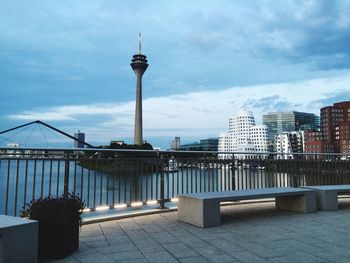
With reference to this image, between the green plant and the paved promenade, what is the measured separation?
1.45 ft

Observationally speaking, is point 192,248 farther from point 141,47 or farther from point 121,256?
point 141,47

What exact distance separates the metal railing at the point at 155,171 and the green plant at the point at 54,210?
91cm

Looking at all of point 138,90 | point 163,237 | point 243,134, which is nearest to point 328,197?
point 163,237

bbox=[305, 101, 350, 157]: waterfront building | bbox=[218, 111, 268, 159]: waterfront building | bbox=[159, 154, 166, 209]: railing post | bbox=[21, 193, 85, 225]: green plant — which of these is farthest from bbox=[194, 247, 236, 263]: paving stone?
bbox=[305, 101, 350, 157]: waterfront building

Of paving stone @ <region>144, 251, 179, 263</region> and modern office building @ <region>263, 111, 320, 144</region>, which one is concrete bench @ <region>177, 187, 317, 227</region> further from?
modern office building @ <region>263, 111, 320, 144</region>

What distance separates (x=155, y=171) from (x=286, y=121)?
172551 mm

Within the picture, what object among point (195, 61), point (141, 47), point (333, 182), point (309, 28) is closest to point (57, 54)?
point (141, 47)

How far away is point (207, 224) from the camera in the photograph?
506cm

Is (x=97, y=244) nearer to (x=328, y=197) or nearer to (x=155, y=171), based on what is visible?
(x=155, y=171)

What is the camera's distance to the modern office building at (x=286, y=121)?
541ft

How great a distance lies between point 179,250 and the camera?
12.5 feet

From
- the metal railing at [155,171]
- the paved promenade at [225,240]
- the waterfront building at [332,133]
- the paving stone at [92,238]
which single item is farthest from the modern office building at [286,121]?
the paving stone at [92,238]

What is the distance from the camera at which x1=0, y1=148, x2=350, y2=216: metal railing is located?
5117 millimetres

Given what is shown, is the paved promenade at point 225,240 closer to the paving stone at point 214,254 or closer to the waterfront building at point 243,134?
the paving stone at point 214,254
